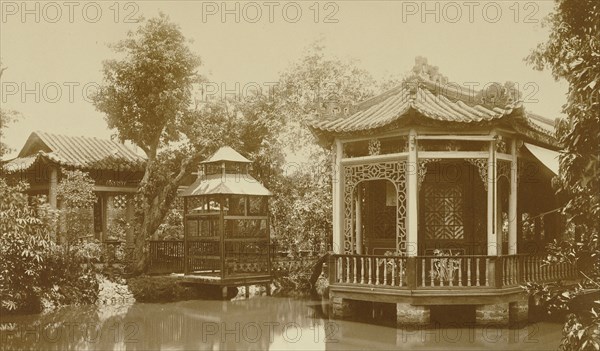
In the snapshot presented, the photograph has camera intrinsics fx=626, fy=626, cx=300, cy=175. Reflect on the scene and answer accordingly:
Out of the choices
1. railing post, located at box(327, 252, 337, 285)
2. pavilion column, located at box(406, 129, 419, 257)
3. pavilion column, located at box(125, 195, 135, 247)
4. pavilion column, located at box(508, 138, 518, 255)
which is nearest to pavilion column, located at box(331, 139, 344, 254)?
railing post, located at box(327, 252, 337, 285)

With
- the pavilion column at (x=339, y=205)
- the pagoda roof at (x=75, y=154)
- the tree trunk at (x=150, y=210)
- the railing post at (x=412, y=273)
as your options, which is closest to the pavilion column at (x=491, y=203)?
the railing post at (x=412, y=273)

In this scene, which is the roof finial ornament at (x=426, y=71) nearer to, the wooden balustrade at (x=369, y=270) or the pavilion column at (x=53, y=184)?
the wooden balustrade at (x=369, y=270)

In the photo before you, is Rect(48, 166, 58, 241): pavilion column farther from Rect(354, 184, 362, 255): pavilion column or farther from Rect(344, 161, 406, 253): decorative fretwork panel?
Rect(344, 161, 406, 253): decorative fretwork panel

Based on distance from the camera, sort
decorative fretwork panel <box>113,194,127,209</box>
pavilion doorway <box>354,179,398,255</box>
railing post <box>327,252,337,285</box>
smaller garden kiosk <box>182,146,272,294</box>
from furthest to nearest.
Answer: decorative fretwork panel <box>113,194,127,209</box> < smaller garden kiosk <box>182,146,272,294</box> < pavilion doorway <box>354,179,398,255</box> < railing post <box>327,252,337,285</box>

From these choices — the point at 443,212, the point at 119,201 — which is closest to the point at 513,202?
the point at 443,212

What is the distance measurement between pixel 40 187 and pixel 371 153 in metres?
11.3

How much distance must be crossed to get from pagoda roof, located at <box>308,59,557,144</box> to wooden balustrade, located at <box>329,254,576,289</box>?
7.93ft

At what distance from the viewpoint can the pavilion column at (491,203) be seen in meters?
11.3

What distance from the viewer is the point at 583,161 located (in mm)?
6082

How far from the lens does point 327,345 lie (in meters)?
10.1

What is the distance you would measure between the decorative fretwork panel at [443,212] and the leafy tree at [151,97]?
872cm

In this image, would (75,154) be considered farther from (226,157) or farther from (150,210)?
(226,157)

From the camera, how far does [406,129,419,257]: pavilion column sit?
11.2 m

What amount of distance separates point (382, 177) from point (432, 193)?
1641 mm
